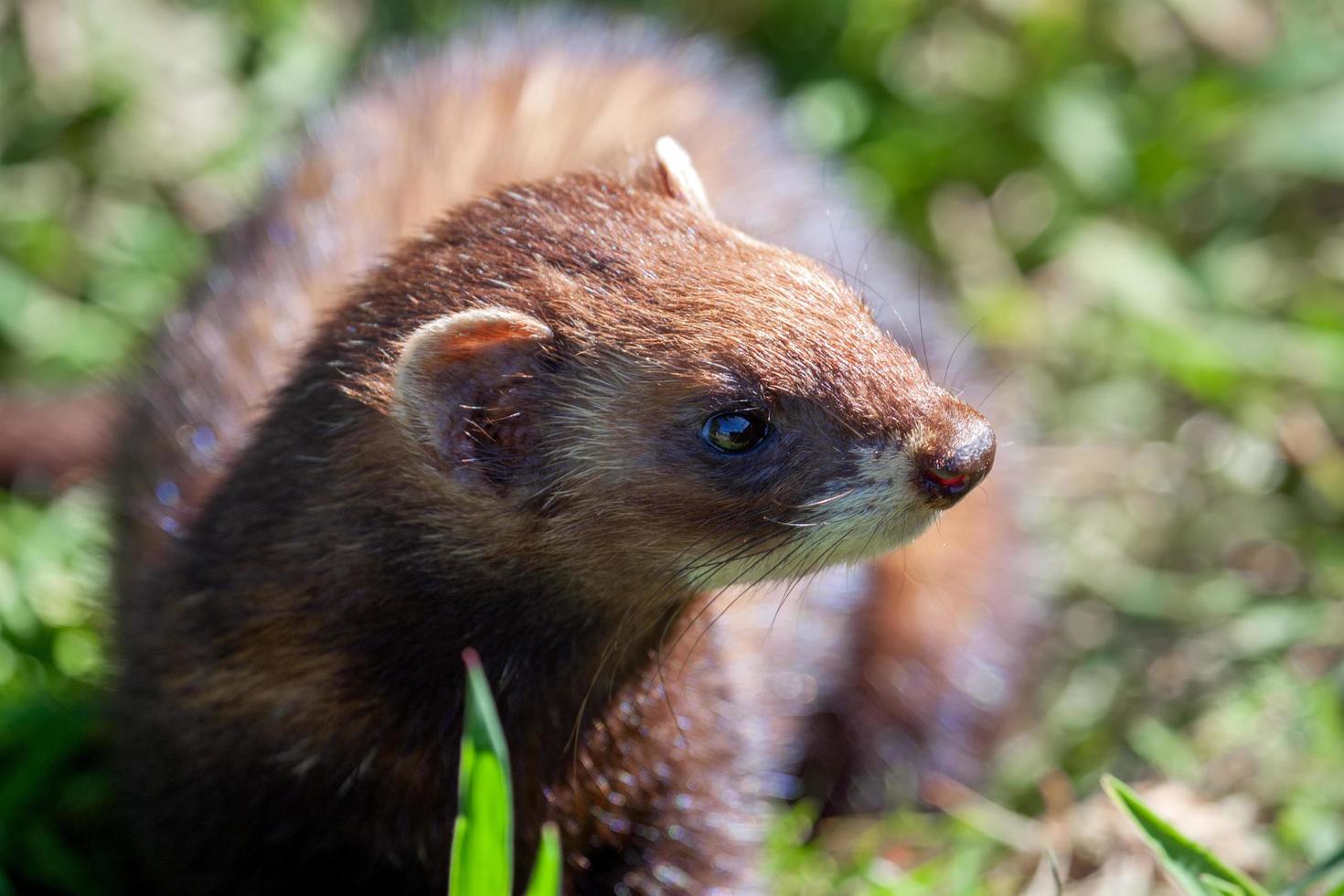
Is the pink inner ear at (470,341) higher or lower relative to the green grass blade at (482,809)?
higher

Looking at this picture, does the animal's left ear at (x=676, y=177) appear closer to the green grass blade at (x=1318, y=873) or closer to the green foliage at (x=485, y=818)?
the green foliage at (x=485, y=818)

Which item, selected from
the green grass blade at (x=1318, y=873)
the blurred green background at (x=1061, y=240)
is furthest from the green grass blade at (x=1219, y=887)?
the blurred green background at (x=1061, y=240)

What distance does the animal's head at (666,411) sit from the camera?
2.63 meters

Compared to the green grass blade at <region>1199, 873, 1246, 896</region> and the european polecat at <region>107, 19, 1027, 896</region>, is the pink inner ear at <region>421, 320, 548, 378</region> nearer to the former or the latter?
the european polecat at <region>107, 19, 1027, 896</region>

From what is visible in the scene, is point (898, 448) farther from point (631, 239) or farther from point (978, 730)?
point (978, 730)

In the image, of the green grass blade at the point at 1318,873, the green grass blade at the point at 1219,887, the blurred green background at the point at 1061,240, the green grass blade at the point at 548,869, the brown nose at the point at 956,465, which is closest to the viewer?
the green grass blade at the point at 548,869

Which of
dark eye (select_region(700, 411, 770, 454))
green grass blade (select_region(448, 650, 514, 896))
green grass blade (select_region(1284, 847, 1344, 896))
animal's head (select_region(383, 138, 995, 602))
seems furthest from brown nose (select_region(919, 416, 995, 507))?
green grass blade (select_region(1284, 847, 1344, 896))

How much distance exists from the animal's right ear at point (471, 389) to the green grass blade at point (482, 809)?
0.35 metres

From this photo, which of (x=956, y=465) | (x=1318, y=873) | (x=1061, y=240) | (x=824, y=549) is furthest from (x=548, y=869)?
(x=1061, y=240)

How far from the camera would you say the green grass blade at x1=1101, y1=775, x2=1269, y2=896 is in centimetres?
284

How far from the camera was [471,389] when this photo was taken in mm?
2707

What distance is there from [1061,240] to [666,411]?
10.7 feet

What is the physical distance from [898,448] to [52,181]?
13.2 feet

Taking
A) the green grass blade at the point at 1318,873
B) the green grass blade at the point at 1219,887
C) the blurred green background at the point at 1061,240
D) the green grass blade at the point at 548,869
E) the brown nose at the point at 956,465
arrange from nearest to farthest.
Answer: the green grass blade at the point at 548,869
the brown nose at the point at 956,465
the green grass blade at the point at 1219,887
the green grass blade at the point at 1318,873
the blurred green background at the point at 1061,240
